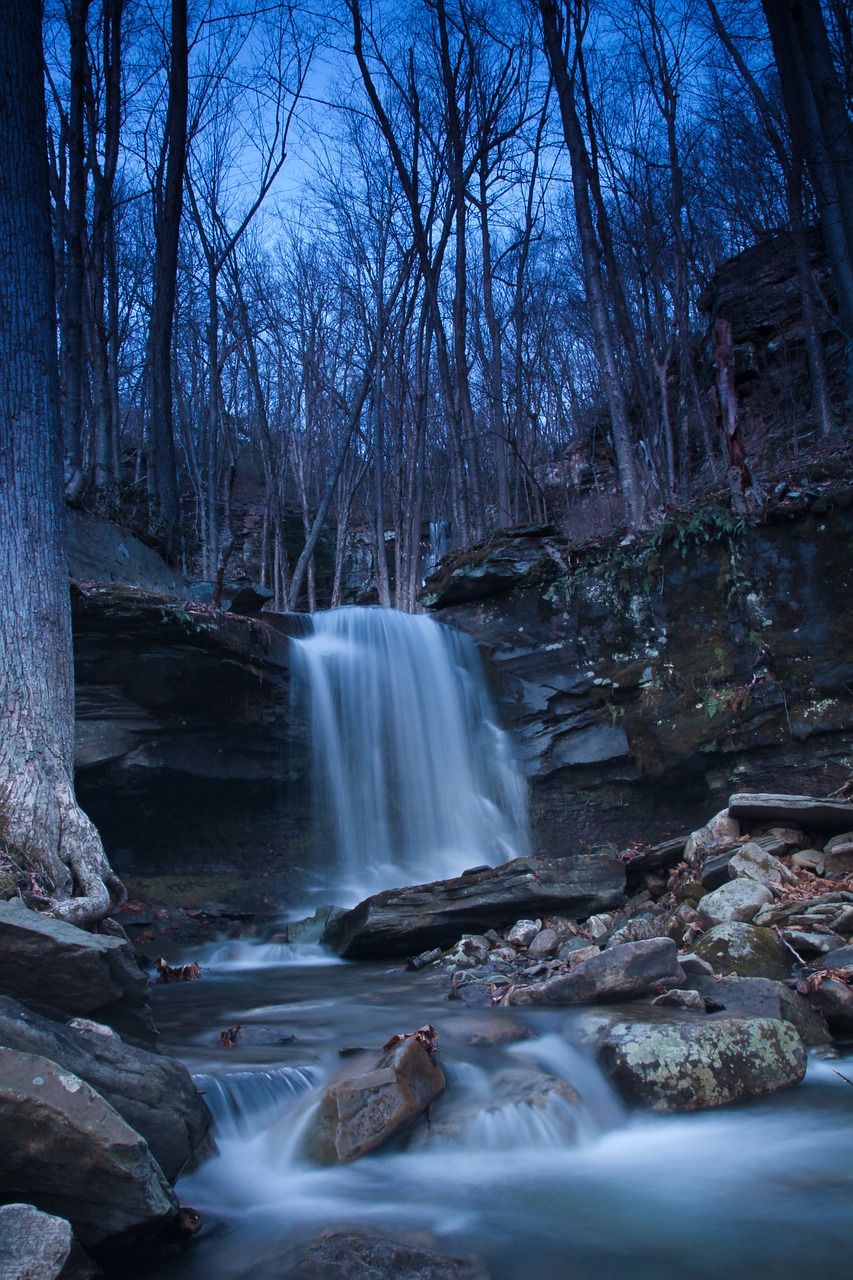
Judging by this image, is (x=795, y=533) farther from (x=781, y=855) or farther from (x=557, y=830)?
(x=557, y=830)

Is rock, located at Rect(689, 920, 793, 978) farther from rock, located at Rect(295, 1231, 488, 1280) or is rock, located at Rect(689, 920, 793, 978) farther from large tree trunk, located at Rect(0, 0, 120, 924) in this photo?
large tree trunk, located at Rect(0, 0, 120, 924)

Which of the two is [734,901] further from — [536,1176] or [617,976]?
[536,1176]

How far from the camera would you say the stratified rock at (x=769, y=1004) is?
4555 mm

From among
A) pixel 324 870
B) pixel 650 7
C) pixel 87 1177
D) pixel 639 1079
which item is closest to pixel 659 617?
pixel 324 870

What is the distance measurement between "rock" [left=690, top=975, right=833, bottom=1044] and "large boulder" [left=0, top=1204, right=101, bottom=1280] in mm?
3591

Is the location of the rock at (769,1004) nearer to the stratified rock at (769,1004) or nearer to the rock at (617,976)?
the stratified rock at (769,1004)

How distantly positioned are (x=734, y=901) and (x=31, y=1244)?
5404 millimetres

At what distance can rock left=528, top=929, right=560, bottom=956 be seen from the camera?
6793 mm

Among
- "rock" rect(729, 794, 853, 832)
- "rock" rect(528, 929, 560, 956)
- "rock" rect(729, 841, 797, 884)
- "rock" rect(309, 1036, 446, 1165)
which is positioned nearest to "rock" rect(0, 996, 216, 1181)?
"rock" rect(309, 1036, 446, 1165)

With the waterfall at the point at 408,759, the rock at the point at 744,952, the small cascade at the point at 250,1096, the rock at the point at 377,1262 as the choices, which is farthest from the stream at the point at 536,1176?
the waterfall at the point at 408,759

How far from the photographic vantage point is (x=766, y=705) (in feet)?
30.9

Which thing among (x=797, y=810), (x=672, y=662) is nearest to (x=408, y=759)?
(x=672, y=662)

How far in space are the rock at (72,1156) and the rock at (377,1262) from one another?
598 millimetres

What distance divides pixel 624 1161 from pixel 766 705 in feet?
22.2
